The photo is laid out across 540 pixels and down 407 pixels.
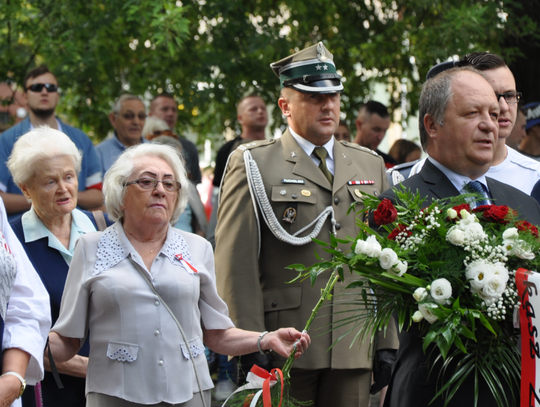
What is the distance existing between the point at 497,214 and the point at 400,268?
396 mm

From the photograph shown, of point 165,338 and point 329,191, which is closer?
point 165,338

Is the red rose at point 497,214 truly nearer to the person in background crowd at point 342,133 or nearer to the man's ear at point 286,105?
the man's ear at point 286,105

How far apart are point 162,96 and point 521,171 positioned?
4.35 metres

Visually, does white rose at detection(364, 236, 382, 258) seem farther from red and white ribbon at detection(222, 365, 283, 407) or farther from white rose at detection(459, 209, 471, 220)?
red and white ribbon at detection(222, 365, 283, 407)

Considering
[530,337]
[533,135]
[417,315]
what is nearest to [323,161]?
[417,315]

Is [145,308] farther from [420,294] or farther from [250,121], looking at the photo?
[250,121]

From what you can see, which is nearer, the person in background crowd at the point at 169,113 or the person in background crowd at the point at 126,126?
the person in background crowd at the point at 126,126

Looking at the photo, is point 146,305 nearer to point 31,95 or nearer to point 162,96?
point 31,95

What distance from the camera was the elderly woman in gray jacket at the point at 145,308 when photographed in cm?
303

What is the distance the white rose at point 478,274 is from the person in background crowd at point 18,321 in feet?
4.84

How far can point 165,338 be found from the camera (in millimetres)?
3061

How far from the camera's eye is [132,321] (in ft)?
10.00

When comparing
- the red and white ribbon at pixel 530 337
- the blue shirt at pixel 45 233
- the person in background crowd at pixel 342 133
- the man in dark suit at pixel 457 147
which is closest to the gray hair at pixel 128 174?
the blue shirt at pixel 45 233

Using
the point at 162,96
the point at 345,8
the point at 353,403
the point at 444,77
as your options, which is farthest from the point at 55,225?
the point at 345,8
